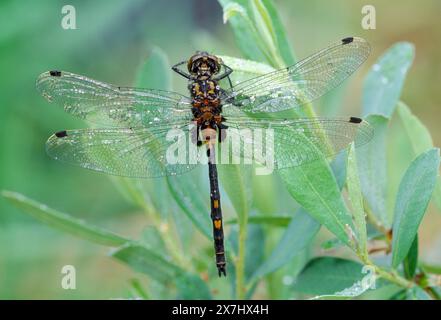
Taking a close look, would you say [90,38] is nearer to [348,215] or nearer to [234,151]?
[234,151]

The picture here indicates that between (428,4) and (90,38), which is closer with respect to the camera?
(90,38)

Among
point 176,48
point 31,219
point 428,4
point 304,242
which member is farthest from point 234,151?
point 428,4

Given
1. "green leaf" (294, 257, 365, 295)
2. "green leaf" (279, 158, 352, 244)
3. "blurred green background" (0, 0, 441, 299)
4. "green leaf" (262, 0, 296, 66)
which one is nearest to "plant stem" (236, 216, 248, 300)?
"green leaf" (294, 257, 365, 295)

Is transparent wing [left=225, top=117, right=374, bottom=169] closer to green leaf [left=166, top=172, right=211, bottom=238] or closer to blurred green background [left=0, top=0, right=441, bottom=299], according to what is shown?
green leaf [left=166, top=172, right=211, bottom=238]

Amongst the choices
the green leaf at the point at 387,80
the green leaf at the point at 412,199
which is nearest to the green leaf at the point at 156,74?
the green leaf at the point at 387,80

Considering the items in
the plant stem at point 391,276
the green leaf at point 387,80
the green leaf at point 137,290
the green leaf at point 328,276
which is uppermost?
the green leaf at point 387,80

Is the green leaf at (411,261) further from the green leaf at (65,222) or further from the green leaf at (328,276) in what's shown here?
the green leaf at (65,222)
